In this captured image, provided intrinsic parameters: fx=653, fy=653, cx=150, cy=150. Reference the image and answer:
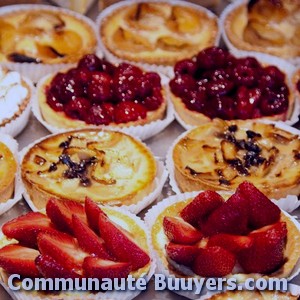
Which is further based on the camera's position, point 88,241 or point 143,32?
point 143,32

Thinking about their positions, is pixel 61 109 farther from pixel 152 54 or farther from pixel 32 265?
pixel 32 265

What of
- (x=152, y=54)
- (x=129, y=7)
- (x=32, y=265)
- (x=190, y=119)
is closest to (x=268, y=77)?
(x=190, y=119)

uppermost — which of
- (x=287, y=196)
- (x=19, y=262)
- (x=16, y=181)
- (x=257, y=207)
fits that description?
(x=257, y=207)

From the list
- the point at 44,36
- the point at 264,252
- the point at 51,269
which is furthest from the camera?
the point at 44,36

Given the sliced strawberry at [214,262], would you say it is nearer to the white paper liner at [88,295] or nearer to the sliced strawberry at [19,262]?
the white paper liner at [88,295]

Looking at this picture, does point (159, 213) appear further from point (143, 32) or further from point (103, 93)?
point (143, 32)

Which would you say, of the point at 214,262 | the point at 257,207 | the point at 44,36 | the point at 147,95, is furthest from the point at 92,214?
the point at 44,36

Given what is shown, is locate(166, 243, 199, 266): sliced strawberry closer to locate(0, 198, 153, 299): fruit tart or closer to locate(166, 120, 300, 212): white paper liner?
locate(0, 198, 153, 299): fruit tart

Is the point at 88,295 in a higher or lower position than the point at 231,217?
lower
